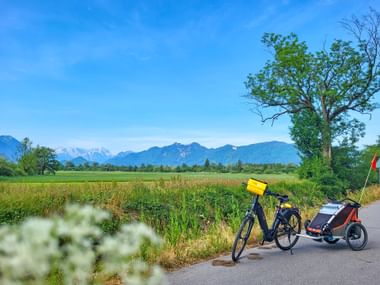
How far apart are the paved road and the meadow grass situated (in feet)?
1.84

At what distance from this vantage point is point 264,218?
662 centimetres

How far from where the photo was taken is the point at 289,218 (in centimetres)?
706

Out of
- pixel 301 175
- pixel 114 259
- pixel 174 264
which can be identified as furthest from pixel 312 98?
pixel 114 259

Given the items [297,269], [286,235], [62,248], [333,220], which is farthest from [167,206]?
[62,248]

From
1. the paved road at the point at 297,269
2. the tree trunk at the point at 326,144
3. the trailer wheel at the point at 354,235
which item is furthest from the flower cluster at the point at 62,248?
the tree trunk at the point at 326,144

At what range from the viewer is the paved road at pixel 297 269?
506 centimetres

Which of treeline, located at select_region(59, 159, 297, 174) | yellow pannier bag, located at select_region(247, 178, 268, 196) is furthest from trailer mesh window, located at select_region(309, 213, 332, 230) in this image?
treeline, located at select_region(59, 159, 297, 174)

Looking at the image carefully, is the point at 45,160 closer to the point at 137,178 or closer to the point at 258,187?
the point at 137,178

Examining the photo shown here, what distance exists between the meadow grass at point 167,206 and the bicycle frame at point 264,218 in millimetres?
851

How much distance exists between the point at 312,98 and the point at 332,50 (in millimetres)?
3157

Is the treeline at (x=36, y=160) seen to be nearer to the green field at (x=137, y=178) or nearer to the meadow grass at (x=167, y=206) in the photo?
the green field at (x=137, y=178)

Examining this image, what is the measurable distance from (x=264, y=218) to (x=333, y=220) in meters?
1.27

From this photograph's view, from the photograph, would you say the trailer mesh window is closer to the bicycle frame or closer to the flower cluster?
the bicycle frame

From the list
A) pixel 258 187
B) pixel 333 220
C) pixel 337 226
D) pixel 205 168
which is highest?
pixel 205 168
